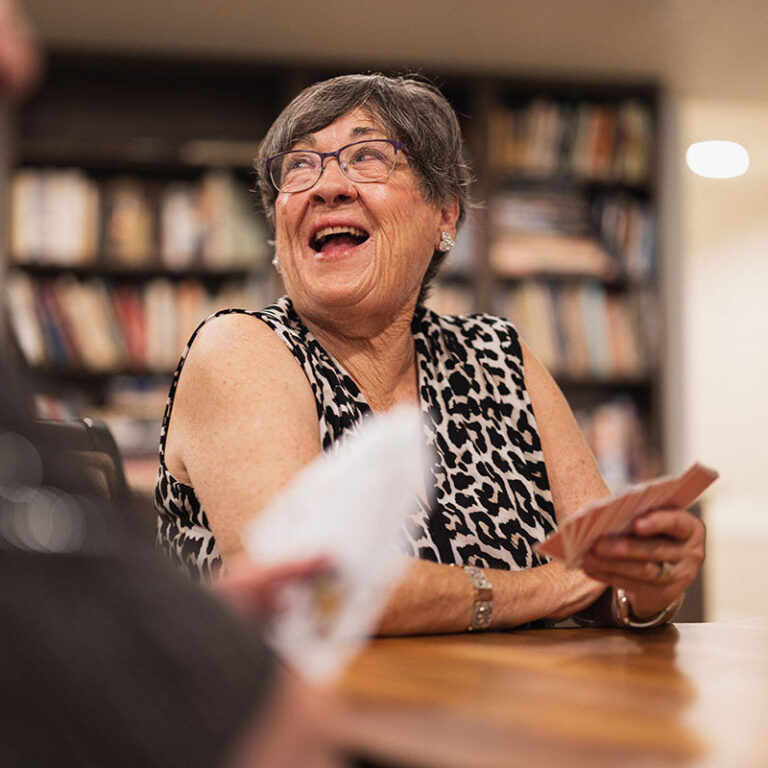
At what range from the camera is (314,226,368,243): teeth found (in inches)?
67.7

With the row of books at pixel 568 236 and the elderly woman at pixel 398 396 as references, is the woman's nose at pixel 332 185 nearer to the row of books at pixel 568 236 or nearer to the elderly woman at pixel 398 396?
the elderly woman at pixel 398 396

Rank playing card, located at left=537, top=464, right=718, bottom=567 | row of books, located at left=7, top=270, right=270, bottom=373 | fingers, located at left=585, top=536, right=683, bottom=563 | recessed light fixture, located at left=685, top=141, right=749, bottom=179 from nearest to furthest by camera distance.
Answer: playing card, located at left=537, top=464, right=718, bottom=567 → fingers, located at left=585, top=536, right=683, bottom=563 → row of books, located at left=7, top=270, right=270, bottom=373 → recessed light fixture, located at left=685, top=141, right=749, bottom=179

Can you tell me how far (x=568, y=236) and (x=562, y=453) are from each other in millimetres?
2733

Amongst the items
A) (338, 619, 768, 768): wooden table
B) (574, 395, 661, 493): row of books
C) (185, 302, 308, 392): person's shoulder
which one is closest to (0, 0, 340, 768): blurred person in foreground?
(338, 619, 768, 768): wooden table

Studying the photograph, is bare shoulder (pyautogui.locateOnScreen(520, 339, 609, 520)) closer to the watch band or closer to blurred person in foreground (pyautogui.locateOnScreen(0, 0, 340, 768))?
the watch band

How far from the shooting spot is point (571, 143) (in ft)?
14.2

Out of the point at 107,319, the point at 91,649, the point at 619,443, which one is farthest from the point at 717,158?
the point at 91,649

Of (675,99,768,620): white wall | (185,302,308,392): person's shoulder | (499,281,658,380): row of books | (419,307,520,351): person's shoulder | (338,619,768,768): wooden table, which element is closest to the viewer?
(338,619,768,768): wooden table

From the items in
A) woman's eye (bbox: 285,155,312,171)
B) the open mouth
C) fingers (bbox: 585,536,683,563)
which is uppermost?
woman's eye (bbox: 285,155,312,171)

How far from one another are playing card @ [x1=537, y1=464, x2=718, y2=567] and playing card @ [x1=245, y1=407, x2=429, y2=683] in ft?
1.83

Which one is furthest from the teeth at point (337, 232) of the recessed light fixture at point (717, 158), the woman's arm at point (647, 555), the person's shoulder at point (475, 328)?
the recessed light fixture at point (717, 158)

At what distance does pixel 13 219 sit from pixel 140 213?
0.49 metres

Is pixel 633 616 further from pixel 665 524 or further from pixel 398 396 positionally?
pixel 398 396

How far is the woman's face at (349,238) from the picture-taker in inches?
65.6
